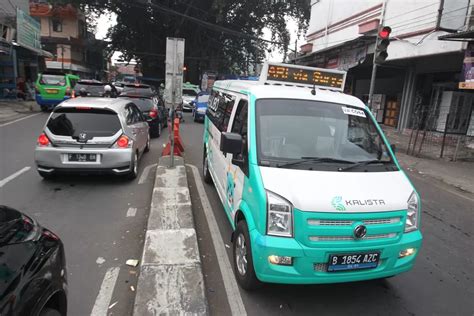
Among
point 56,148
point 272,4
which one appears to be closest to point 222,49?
point 272,4

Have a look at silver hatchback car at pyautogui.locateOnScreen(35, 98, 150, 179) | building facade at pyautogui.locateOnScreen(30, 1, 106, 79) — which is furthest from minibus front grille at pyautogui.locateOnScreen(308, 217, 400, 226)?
building facade at pyautogui.locateOnScreen(30, 1, 106, 79)

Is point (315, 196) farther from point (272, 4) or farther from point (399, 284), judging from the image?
point (272, 4)

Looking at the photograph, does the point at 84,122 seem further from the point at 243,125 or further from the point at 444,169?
the point at 444,169

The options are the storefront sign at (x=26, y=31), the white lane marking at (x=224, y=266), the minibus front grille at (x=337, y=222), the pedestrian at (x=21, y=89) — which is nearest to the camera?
the minibus front grille at (x=337, y=222)

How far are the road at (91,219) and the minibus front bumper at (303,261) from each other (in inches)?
52.7

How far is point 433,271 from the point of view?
4199 mm

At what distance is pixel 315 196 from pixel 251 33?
38.0m

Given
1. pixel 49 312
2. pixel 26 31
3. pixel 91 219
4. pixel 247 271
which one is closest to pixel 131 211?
pixel 91 219

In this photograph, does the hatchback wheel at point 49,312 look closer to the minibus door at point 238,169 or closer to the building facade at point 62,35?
the minibus door at point 238,169

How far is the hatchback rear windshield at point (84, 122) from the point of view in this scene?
21.1ft

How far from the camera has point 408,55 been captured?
47.9 feet

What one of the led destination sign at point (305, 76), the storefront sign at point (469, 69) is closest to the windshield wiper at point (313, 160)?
the led destination sign at point (305, 76)

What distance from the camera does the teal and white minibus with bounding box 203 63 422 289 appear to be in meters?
3.00

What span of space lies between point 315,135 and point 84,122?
4.61m
